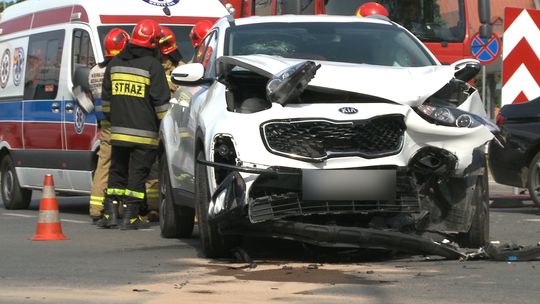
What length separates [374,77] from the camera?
A: 8703 mm

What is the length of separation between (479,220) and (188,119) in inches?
100.0

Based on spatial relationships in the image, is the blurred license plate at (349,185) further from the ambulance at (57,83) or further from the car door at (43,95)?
the car door at (43,95)

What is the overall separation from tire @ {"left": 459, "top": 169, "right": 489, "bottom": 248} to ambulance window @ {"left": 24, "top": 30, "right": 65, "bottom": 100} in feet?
24.4

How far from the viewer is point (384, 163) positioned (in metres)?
8.42

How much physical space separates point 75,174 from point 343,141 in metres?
6.97

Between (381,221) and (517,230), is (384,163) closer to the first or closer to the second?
(381,221)

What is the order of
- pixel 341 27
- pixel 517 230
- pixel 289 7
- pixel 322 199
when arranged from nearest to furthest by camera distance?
Answer: pixel 322 199
pixel 341 27
pixel 517 230
pixel 289 7

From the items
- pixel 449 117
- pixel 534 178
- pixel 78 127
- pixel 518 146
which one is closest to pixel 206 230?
pixel 449 117

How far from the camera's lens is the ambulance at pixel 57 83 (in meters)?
14.8

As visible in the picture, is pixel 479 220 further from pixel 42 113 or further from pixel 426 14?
pixel 426 14

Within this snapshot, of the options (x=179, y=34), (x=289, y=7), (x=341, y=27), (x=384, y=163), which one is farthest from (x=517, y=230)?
(x=289, y=7)

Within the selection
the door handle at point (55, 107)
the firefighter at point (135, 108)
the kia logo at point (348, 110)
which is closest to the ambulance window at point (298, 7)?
the door handle at point (55, 107)

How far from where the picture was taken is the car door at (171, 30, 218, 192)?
10062 millimetres

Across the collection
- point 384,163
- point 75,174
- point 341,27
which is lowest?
point 75,174
